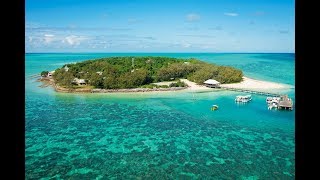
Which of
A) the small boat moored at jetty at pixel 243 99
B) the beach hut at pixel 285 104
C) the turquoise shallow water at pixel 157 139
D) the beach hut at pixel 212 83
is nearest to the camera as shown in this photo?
the turquoise shallow water at pixel 157 139

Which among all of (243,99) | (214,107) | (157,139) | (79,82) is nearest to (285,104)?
(243,99)

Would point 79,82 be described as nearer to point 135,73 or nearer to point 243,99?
point 135,73

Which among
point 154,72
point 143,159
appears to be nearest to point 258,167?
point 143,159

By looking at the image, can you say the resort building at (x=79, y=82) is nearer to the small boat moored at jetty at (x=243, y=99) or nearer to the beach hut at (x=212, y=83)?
the beach hut at (x=212, y=83)

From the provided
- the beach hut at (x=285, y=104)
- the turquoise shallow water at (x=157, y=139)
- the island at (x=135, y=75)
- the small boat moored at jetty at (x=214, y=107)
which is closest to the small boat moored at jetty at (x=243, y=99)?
the turquoise shallow water at (x=157, y=139)

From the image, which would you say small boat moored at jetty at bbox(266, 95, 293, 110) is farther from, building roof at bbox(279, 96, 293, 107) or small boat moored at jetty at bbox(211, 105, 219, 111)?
small boat moored at jetty at bbox(211, 105, 219, 111)
